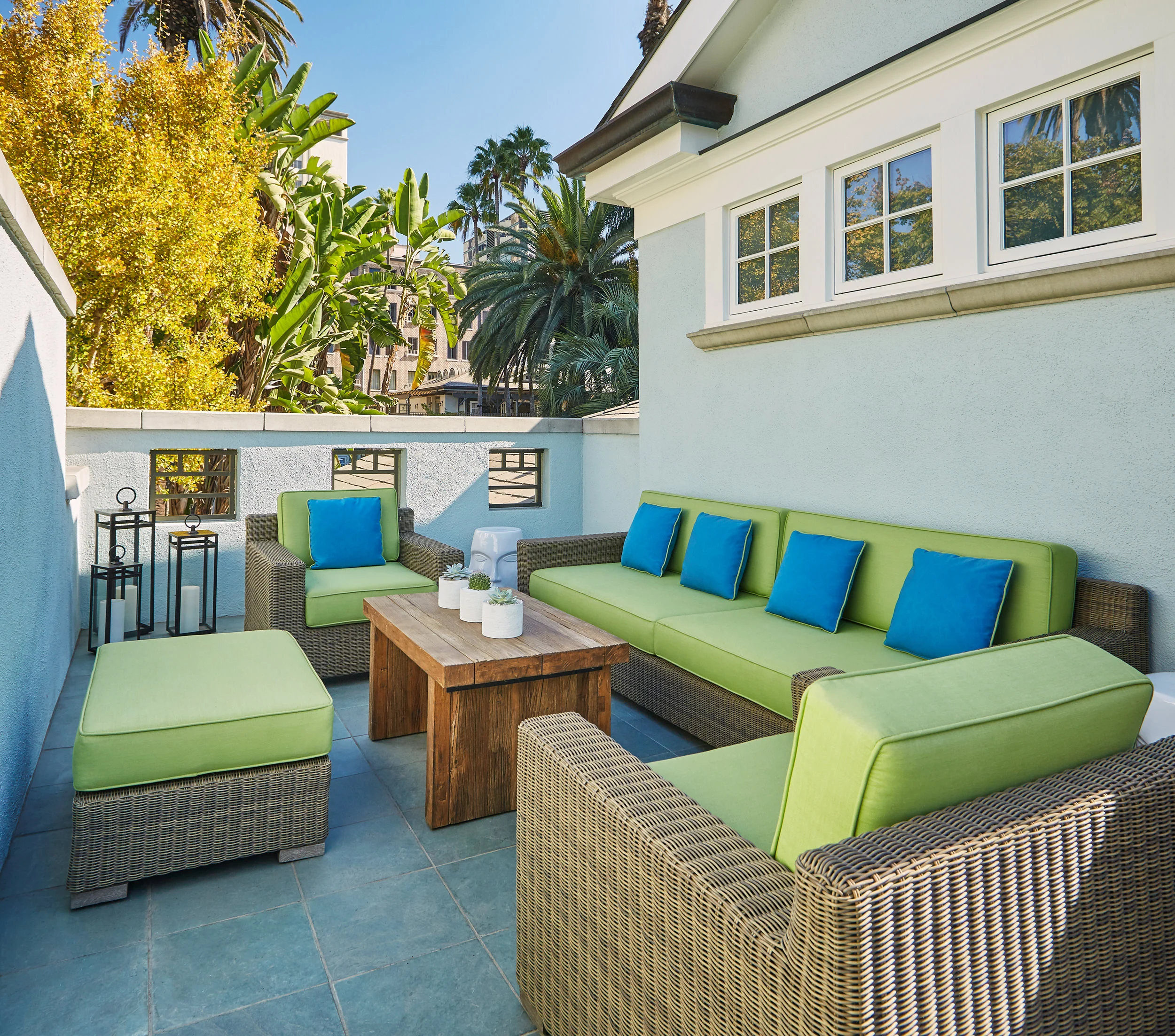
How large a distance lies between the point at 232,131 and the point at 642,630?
23.7 feet

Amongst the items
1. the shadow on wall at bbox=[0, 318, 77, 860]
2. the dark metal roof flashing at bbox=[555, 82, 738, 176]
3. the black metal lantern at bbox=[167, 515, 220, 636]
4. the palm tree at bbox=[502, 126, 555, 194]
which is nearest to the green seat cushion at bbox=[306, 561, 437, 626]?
the black metal lantern at bbox=[167, 515, 220, 636]

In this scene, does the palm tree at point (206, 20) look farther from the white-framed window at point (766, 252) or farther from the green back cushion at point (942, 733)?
the green back cushion at point (942, 733)

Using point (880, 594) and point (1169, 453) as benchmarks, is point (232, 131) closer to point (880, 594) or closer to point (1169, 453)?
point (880, 594)

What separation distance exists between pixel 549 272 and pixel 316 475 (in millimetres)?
9727

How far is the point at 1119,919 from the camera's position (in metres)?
1.46

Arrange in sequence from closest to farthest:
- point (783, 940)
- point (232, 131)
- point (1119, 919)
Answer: point (783, 940) → point (1119, 919) → point (232, 131)

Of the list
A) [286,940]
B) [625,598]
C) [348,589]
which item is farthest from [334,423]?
[286,940]

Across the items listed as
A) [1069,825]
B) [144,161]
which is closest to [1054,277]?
[1069,825]

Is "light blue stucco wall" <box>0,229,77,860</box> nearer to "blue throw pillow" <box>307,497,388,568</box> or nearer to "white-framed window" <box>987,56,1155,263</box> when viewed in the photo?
"blue throw pillow" <box>307,497,388,568</box>

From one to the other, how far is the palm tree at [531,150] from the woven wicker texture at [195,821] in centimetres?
2600

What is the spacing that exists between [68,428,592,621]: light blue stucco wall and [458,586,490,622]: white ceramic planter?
361cm

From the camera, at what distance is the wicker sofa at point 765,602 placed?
3316 millimetres

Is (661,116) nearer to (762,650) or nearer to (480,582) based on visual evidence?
(480,582)

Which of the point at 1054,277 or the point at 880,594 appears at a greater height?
the point at 1054,277
